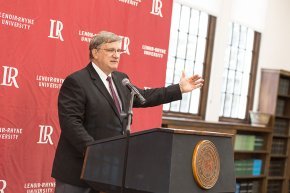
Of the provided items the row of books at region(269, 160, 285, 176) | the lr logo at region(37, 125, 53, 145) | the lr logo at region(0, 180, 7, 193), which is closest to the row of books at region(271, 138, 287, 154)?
the row of books at region(269, 160, 285, 176)

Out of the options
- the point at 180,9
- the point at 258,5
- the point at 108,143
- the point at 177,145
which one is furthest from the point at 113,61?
the point at 258,5

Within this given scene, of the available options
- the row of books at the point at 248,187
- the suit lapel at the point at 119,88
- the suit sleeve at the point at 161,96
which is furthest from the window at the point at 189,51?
the suit lapel at the point at 119,88

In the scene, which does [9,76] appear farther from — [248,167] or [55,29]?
[248,167]

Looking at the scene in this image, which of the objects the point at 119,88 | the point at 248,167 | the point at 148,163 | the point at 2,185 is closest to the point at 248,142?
the point at 248,167

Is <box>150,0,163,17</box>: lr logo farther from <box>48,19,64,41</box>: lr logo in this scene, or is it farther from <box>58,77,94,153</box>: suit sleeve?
<box>58,77,94,153</box>: suit sleeve

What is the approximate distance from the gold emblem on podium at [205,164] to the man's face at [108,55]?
0.78 metres

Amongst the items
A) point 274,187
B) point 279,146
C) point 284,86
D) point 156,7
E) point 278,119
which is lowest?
point 274,187

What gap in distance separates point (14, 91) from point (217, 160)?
67.1 inches

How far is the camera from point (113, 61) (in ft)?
9.68

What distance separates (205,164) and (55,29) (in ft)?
6.15

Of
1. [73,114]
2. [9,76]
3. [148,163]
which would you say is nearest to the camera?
[148,163]

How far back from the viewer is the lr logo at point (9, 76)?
3.52 metres

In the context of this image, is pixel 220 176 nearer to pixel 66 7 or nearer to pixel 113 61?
pixel 113 61

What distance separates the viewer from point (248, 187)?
300 inches
